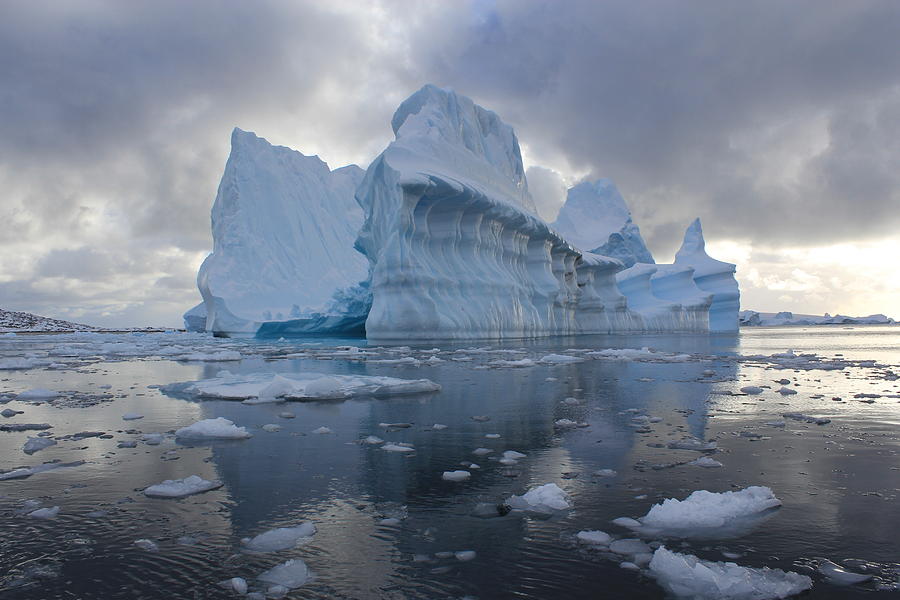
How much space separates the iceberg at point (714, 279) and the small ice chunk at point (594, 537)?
1644 inches

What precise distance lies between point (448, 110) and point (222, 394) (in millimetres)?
24128

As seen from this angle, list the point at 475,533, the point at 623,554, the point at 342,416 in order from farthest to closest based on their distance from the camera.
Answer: the point at 342,416, the point at 475,533, the point at 623,554

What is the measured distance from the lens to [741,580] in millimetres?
1844

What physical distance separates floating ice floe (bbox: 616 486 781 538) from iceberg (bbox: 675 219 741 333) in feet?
135

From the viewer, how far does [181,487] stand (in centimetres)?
291

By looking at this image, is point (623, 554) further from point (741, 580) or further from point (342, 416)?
point (342, 416)

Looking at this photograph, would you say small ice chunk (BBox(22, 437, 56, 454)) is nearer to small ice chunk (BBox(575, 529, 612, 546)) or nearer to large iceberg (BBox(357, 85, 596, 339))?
small ice chunk (BBox(575, 529, 612, 546))

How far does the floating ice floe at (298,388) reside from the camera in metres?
6.21

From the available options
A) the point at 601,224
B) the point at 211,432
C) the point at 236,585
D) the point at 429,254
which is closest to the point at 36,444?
the point at 211,432

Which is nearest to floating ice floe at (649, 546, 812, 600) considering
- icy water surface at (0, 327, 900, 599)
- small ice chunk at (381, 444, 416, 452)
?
icy water surface at (0, 327, 900, 599)

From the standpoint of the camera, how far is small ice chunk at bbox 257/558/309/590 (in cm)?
189

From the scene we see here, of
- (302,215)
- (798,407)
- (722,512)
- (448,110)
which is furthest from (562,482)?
(302,215)

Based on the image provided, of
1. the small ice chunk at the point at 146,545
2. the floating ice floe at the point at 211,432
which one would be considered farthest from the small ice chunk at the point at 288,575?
the floating ice floe at the point at 211,432

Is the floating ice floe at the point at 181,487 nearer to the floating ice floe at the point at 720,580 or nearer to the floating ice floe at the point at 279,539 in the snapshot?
the floating ice floe at the point at 279,539
